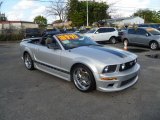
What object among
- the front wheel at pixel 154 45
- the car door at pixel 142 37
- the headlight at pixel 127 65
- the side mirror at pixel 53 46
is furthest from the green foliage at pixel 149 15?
the headlight at pixel 127 65

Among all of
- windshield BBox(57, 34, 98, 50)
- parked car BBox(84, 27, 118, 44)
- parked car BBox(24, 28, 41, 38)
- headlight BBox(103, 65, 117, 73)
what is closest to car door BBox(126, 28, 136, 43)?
parked car BBox(84, 27, 118, 44)

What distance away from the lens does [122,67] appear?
4.94 m

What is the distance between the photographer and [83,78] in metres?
5.31

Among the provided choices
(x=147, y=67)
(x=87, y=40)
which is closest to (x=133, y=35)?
(x=147, y=67)

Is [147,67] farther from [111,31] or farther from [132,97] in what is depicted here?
[111,31]

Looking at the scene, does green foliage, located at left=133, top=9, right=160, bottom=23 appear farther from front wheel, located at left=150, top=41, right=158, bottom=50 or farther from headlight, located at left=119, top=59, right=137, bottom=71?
headlight, located at left=119, top=59, right=137, bottom=71

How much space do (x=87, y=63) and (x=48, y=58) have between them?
1.80 metres

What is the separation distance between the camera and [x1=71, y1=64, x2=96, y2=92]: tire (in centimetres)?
498

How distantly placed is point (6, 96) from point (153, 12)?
325ft

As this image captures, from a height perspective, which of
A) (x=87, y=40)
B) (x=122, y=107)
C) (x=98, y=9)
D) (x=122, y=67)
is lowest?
(x=122, y=107)

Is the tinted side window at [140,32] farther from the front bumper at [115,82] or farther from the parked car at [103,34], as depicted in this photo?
the front bumper at [115,82]

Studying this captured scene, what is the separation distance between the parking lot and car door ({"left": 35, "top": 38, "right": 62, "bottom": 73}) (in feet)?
1.40

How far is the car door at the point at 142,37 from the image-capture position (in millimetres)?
14708

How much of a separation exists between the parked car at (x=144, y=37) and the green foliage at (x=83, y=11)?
26591mm
